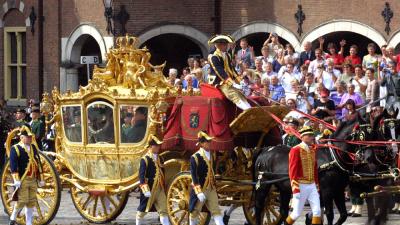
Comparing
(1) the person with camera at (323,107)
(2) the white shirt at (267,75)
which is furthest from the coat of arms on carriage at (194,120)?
(2) the white shirt at (267,75)

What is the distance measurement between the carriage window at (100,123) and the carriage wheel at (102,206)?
86 cm

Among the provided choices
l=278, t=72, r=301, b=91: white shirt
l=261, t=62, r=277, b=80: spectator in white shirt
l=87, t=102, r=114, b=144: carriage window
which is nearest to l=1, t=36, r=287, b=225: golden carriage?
l=87, t=102, r=114, b=144: carriage window

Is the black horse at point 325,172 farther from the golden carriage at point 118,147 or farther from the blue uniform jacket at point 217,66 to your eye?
the blue uniform jacket at point 217,66

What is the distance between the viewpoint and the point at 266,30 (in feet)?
98.2

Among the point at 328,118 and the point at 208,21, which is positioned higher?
the point at 208,21

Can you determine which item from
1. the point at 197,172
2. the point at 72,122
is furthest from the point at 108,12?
the point at 197,172

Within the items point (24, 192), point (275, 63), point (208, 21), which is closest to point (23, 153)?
point (24, 192)

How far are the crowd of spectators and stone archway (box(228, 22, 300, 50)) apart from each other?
3.98 m

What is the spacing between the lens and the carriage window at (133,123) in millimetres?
18219

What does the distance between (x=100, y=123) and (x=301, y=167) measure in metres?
4.08

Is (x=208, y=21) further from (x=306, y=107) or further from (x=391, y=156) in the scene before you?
(x=391, y=156)

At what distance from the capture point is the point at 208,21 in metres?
31.3

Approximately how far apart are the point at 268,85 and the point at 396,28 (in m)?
6.28

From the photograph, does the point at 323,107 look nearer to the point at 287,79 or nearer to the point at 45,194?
the point at 287,79
